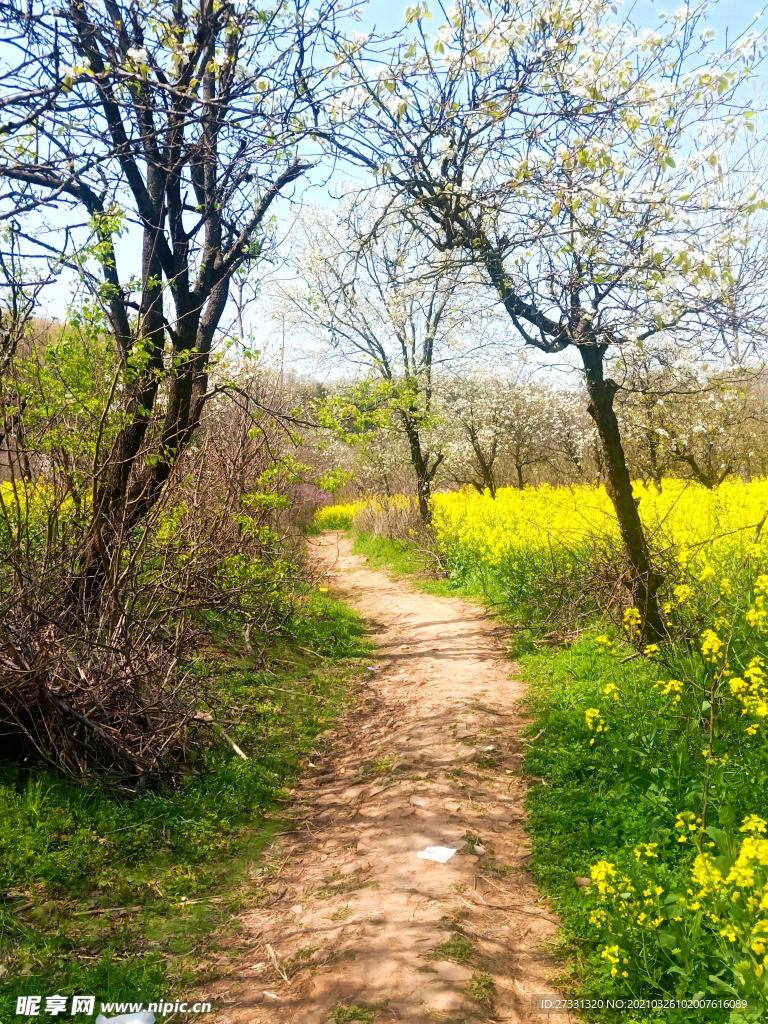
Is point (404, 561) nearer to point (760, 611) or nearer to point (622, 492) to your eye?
point (622, 492)

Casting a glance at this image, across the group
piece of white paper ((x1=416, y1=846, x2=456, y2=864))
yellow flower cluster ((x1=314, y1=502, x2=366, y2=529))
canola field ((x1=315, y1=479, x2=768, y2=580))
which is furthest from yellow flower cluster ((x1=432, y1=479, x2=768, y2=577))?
yellow flower cluster ((x1=314, y1=502, x2=366, y2=529))

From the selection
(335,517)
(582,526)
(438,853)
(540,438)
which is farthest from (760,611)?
(540,438)

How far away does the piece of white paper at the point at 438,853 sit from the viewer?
3732 mm

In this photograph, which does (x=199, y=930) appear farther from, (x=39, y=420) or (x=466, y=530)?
(x=466, y=530)

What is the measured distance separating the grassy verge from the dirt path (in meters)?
0.24

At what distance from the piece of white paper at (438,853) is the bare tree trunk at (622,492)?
10.4ft

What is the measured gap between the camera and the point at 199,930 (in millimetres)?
3438

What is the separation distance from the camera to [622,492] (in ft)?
20.4

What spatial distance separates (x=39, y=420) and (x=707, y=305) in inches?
210

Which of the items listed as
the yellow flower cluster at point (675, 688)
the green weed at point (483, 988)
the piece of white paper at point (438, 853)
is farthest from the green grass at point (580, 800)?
the piece of white paper at point (438, 853)

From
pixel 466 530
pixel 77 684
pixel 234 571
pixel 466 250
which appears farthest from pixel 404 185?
pixel 466 530

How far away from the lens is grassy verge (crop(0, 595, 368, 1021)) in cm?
299

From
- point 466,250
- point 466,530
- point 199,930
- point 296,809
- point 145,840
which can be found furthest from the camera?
point 466,530

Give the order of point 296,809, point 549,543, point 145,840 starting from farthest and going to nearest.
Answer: point 549,543 < point 296,809 < point 145,840
